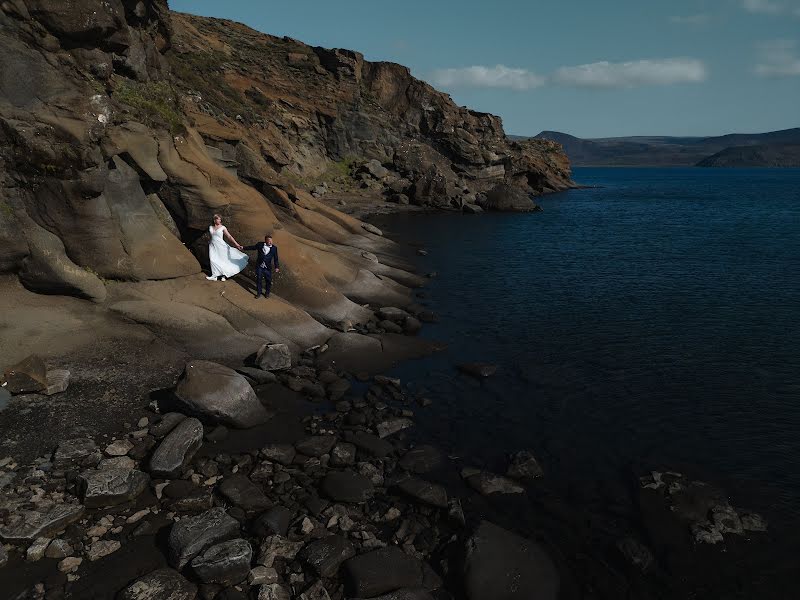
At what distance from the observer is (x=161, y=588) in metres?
9.75

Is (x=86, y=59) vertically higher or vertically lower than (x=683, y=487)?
higher

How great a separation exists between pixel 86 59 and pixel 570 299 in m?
28.1

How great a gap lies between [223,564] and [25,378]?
9.71 meters

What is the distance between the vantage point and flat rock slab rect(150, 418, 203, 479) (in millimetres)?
13031

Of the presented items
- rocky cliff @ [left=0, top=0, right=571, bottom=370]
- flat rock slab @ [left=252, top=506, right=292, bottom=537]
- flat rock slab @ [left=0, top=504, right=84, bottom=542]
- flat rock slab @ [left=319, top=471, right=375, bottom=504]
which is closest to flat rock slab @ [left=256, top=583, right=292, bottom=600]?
flat rock slab @ [left=252, top=506, right=292, bottom=537]

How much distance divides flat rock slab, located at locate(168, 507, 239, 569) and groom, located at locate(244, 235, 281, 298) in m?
12.6

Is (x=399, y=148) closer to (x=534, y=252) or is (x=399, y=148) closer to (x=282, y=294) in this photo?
(x=534, y=252)

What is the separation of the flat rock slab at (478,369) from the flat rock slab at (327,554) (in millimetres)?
11168

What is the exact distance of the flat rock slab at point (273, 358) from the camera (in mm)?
19203

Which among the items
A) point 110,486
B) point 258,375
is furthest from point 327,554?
point 258,375

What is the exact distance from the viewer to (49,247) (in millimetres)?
18625

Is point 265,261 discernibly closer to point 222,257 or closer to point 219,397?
point 222,257

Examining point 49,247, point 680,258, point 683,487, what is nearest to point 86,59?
point 49,247

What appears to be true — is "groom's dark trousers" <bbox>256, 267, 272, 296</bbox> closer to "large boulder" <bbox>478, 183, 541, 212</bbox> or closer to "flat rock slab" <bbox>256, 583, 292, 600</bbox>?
"flat rock slab" <bbox>256, 583, 292, 600</bbox>
